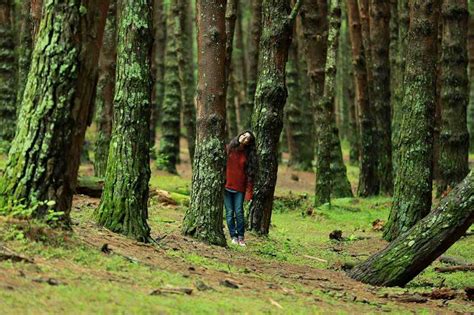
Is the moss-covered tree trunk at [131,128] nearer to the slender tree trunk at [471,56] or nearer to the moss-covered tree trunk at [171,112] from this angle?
the moss-covered tree trunk at [171,112]

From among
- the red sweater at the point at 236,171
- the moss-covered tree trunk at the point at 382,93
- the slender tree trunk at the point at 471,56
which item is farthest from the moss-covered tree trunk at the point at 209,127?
the slender tree trunk at the point at 471,56

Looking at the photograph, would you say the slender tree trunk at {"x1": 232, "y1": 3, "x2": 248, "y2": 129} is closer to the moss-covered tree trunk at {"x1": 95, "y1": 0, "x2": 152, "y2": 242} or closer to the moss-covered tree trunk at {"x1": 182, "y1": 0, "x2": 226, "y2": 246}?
the moss-covered tree trunk at {"x1": 182, "y1": 0, "x2": 226, "y2": 246}

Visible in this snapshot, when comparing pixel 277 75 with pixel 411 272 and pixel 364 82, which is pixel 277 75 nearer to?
pixel 411 272

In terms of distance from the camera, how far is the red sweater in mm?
14266

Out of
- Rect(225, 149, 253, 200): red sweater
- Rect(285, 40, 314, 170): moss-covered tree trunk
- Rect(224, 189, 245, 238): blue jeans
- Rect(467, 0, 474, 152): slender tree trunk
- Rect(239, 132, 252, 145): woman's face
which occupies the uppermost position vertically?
Rect(467, 0, 474, 152): slender tree trunk

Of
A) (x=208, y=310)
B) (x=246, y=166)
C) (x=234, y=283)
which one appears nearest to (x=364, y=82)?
(x=246, y=166)

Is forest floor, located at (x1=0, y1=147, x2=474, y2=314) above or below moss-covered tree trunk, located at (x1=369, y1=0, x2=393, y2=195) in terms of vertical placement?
below

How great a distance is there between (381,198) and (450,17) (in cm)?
600

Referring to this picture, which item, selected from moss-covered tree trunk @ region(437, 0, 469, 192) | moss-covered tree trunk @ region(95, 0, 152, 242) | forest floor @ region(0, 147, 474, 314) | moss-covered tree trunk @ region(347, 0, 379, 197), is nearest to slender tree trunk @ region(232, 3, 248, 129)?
moss-covered tree trunk @ region(347, 0, 379, 197)

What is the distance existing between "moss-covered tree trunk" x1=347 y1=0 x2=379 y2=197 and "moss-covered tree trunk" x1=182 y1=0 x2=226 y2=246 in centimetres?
1169

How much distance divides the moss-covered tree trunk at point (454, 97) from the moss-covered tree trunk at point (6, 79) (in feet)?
37.9

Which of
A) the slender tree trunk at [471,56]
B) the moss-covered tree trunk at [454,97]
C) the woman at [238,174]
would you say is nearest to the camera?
the woman at [238,174]

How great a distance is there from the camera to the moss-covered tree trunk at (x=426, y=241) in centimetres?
1012

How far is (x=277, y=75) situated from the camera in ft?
49.7
